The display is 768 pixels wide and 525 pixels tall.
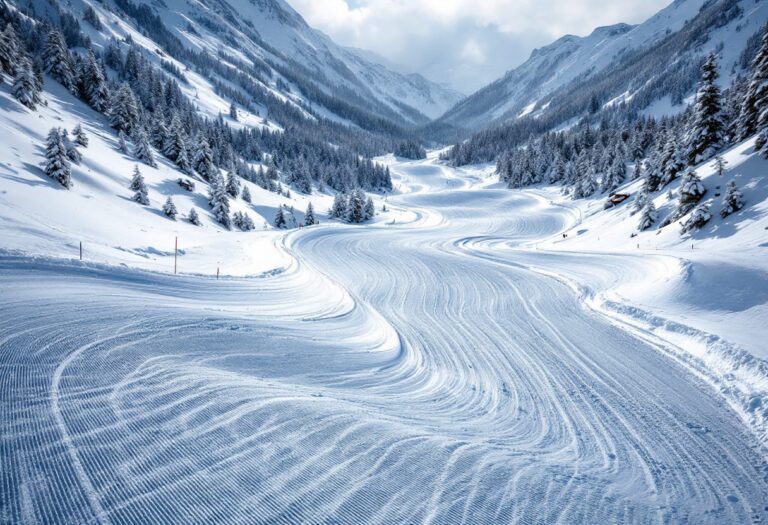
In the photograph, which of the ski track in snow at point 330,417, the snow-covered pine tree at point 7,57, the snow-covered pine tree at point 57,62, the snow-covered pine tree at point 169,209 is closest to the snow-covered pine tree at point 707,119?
the ski track in snow at point 330,417

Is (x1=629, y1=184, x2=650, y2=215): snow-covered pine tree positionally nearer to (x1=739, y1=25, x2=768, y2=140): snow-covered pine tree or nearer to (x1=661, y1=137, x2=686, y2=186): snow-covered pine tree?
(x1=661, y1=137, x2=686, y2=186): snow-covered pine tree

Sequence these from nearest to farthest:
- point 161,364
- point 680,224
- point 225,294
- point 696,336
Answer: point 161,364 → point 696,336 → point 225,294 → point 680,224

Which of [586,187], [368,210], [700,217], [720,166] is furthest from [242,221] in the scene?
[586,187]

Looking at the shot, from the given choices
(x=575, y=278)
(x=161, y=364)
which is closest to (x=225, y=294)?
(x=161, y=364)

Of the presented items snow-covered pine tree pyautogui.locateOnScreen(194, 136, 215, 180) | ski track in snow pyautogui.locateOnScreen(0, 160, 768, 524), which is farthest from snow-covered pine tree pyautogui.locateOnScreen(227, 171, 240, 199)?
ski track in snow pyautogui.locateOnScreen(0, 160, 768, 524)

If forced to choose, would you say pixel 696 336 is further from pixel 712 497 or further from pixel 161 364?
pixel 161 364

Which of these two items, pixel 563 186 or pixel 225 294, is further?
pixel 563 186

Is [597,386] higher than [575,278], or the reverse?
[575,278]

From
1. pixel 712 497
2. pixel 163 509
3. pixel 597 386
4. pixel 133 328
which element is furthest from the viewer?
pixel 597 386
